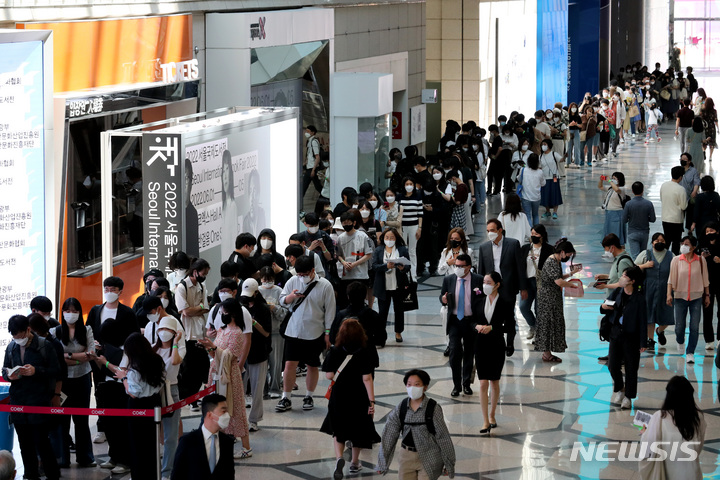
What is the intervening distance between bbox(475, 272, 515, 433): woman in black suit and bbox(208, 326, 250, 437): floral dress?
1.82m

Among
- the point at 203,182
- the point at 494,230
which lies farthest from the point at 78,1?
the point at 494,230

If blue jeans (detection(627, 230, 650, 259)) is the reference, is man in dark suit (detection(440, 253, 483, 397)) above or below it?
below

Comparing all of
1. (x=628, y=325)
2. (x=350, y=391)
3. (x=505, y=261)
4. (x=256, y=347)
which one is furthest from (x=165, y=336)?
(x=505, y=261)

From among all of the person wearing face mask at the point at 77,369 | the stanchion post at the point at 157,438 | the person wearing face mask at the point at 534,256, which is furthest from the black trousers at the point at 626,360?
the person wearing face mask at the point at 77,369

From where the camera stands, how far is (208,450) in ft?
19.2

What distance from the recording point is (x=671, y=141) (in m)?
31.9

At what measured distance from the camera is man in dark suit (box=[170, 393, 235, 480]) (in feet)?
18.9

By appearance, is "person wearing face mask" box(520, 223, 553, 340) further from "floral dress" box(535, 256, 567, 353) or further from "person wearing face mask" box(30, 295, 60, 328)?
"person wearing face mask" box(30, 295, 60, 328)

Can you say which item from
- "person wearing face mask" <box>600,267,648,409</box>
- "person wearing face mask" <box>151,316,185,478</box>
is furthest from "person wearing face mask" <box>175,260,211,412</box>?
"person wearing face mask" <box>600,267,648,409</box>

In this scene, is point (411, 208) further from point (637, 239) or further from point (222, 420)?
point (222, 420)

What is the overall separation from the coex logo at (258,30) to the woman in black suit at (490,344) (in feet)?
23.2

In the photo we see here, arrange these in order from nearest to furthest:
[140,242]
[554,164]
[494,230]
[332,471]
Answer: [332,471]
[494,230]
[140,242]
[554,164]

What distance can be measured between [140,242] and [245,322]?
3979 millimetres

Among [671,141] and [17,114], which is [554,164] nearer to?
[17,114]
